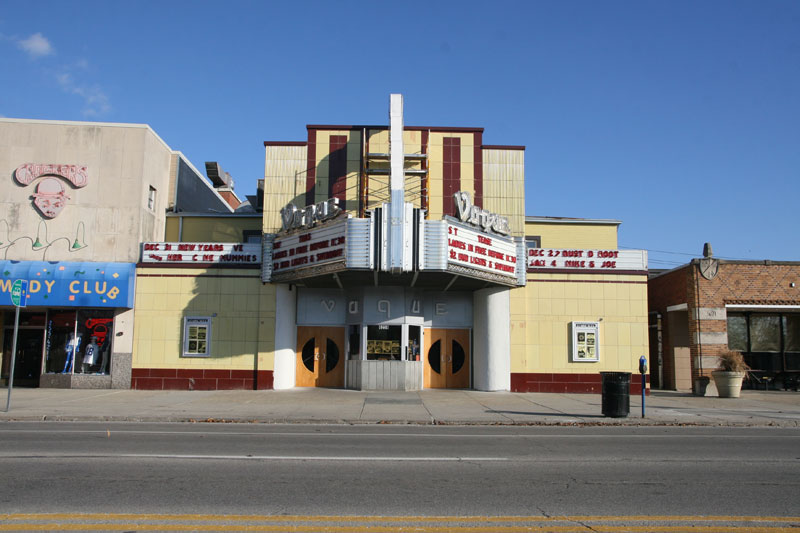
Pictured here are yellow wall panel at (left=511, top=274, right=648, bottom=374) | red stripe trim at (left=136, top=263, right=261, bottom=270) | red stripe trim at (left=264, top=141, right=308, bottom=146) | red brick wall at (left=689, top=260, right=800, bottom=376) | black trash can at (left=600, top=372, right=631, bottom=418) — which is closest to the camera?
black trash can at (left=600, top=372, right=631, bottom=418)

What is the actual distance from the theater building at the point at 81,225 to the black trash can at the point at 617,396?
637 inches

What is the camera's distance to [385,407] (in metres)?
17.4

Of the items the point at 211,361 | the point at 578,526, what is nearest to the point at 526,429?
the point at 578,526

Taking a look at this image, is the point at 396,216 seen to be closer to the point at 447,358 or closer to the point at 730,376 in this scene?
the point at 447,358

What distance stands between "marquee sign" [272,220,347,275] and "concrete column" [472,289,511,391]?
6.46 m

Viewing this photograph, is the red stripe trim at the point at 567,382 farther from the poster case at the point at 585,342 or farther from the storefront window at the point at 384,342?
the storefront window at the point at 384,342

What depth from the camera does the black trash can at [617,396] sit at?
15.8 meters

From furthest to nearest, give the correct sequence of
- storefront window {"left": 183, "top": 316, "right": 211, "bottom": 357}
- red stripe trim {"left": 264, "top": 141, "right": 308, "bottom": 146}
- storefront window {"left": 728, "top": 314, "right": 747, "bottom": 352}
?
storefront window {"left": 728, "top": 314, "right": 747, "bottom": 352}, red stripe trim {"left": 264, "top": 141, "right": 308, "bottom": 146}, storefront window {"left": 183, "top": 316, "right": 211, "bottom": 357}

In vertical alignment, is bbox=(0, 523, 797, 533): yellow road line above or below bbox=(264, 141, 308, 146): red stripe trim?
below

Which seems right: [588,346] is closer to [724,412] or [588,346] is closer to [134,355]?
[724,412]

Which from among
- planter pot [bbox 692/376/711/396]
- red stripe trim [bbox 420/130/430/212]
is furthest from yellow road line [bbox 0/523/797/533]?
planter pot [bbox 692/376/711/396]

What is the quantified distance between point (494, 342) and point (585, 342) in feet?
11.0

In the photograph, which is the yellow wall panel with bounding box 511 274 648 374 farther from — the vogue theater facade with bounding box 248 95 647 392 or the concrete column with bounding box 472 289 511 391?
the concrete column with bounding box 472 289 511 391

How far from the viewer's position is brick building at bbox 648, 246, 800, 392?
76.5 ft
